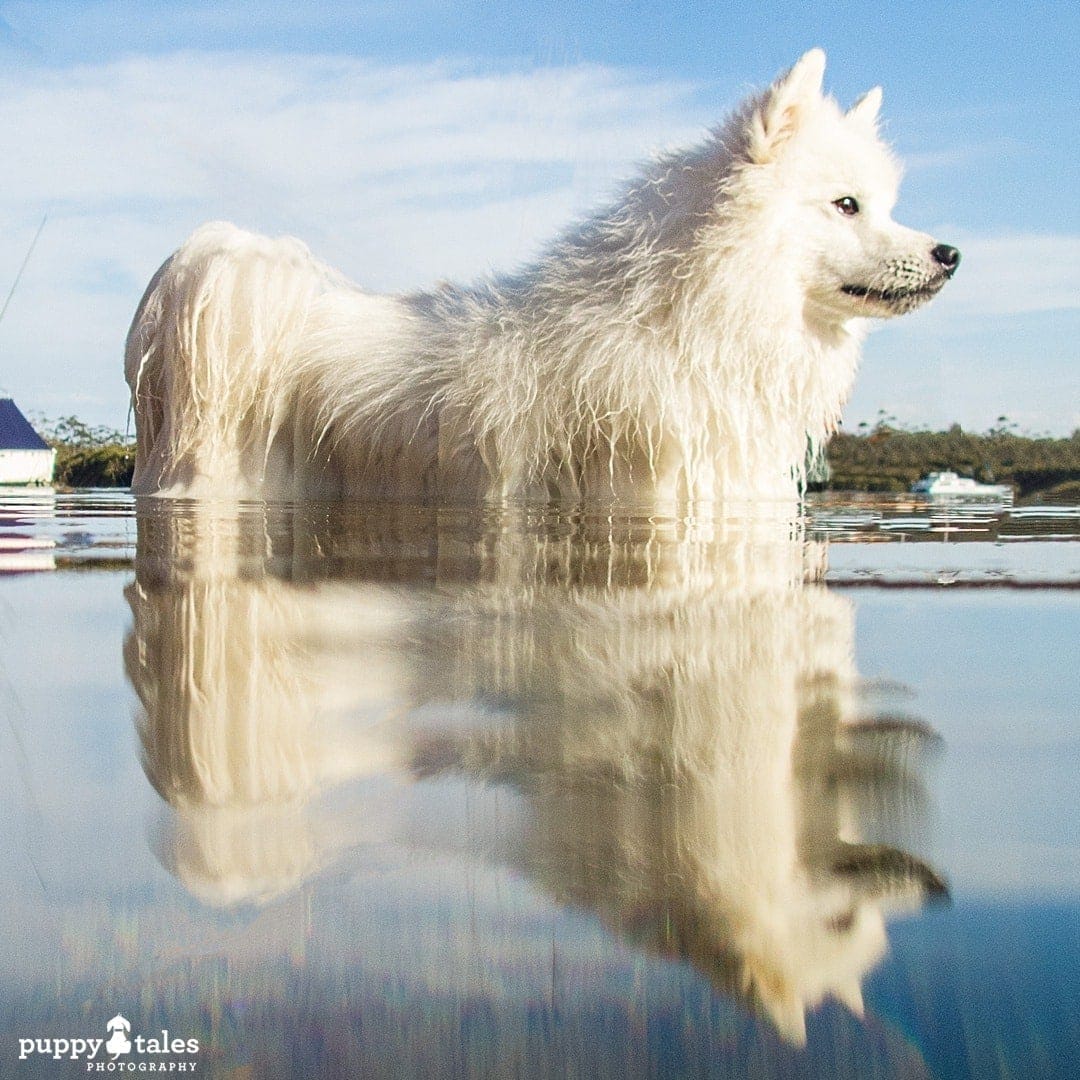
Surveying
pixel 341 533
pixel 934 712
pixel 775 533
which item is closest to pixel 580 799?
pixel 934 712

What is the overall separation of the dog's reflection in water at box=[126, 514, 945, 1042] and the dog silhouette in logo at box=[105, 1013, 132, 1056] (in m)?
0.09

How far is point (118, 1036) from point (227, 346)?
456 cm

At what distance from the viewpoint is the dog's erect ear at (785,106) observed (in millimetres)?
3834

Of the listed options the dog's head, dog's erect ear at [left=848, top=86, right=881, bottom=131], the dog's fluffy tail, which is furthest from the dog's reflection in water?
the dog's fluffy tail

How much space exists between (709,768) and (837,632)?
65cm

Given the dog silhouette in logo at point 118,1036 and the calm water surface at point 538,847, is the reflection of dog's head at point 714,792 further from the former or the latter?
the dog silhouette in logo at point 118,1036

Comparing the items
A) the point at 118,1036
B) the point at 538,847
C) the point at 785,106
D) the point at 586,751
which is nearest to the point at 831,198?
the point at 785,106

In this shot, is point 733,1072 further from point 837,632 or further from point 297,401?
point 297,401

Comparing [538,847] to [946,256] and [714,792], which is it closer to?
[714,792]

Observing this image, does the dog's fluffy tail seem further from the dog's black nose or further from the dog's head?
the dog's black nose

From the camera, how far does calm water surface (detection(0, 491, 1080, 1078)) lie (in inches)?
17.5

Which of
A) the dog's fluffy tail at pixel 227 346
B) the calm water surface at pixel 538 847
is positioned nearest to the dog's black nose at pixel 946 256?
the dog's fluffy tail at pixel 227 346

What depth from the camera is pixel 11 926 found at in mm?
537

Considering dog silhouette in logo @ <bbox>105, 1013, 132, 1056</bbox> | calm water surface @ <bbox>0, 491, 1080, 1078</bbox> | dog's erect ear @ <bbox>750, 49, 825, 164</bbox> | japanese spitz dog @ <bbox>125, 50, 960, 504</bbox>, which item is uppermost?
dog's erect ear @ <bbox>750, 49, 825, 164</bbox>
